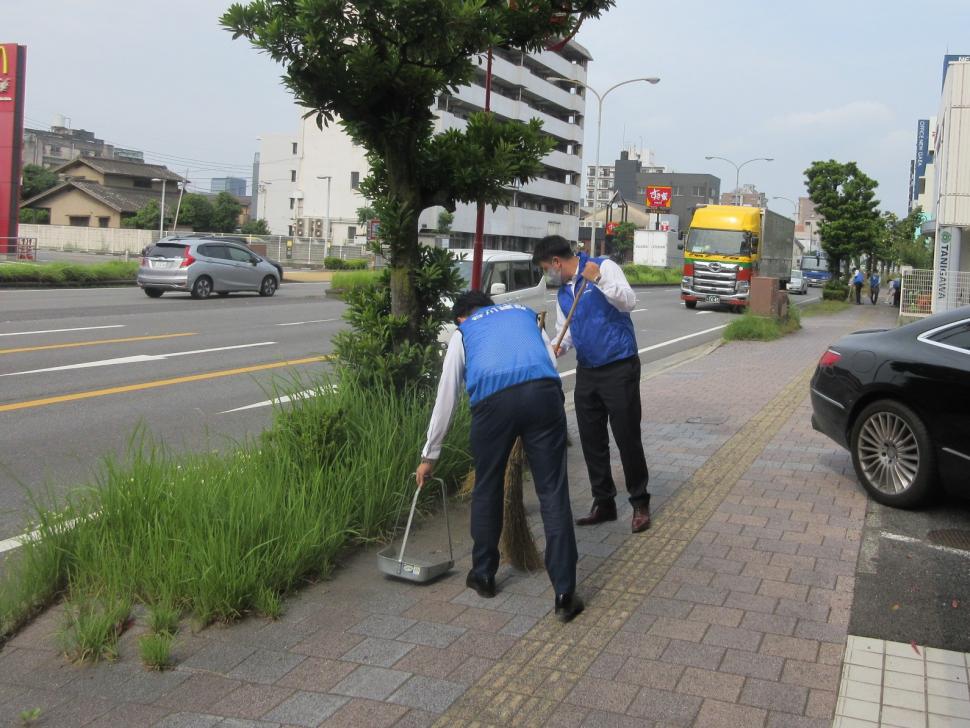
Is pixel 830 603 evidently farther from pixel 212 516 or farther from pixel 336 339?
pixel 336 339

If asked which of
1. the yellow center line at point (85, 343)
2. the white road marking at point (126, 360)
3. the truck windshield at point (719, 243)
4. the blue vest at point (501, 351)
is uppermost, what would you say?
the truck windshield at point (719, 243)

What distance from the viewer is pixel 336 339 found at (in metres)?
7.33

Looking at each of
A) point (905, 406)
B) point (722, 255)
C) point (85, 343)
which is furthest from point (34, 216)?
point (905, 406)

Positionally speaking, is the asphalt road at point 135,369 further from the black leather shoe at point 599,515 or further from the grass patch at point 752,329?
the black leather shoe at point 599,515

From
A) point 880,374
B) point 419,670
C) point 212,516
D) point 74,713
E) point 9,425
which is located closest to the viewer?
point 74,713

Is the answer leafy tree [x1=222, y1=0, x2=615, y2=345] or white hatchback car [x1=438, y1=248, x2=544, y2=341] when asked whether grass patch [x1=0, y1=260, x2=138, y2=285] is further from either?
leafy tree [x1=222, y1=0, x2=615, y2=345]

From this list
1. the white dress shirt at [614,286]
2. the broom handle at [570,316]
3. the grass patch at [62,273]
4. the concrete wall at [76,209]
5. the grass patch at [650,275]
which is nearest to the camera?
the white dress shirt at [614,286]

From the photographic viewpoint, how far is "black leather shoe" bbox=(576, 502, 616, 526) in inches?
252

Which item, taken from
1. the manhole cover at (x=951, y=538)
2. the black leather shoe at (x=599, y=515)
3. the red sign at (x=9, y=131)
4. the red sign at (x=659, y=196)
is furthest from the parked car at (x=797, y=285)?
the black leather shoe at (x=599, y=515)

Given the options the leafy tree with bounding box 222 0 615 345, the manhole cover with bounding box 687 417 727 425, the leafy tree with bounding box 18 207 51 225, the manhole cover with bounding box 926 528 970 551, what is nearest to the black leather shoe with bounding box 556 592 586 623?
the manhole cover with bounding box 926 528 970 551

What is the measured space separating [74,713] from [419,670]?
1337mm

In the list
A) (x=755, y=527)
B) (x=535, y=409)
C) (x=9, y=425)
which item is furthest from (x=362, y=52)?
(x=9, y=425)

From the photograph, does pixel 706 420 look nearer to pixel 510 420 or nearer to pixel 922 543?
pixel 922 543

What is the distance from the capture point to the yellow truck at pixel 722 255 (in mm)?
33344
